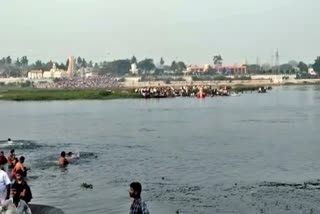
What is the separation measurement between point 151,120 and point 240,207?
170ft

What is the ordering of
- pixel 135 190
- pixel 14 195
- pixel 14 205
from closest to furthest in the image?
pixel 135 190 < pixel 14 205 < pixel 14 195

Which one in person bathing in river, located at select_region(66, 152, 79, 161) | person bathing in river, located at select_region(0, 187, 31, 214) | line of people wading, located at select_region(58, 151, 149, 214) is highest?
line of people wading, located at select_region(58, 151, 149, 214)

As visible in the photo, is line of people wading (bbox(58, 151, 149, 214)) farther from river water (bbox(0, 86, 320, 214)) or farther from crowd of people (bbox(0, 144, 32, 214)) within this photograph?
river water (bbox(0, 86, 320, 214))

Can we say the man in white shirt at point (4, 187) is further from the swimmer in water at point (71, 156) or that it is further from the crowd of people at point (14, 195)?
the swimmer in water at point (71, 156)

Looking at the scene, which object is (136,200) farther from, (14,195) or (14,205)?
(14,195)

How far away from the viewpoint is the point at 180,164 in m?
38.4

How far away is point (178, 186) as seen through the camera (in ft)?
100

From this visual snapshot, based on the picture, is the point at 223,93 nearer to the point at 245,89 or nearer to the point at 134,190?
the point at 245,89

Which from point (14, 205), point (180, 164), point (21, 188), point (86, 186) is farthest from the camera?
point (180, 164)

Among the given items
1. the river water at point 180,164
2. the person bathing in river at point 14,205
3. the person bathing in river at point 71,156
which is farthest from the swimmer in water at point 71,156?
the person bathing in river at point 14,205

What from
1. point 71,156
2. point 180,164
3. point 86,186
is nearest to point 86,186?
point 86,186

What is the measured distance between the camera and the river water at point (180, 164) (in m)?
26.6

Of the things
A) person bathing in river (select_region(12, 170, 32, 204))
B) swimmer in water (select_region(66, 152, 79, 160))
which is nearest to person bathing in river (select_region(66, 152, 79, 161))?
swimmer in water (select_region(66, 152, 79, 160))

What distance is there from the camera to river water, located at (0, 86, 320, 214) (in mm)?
26594
